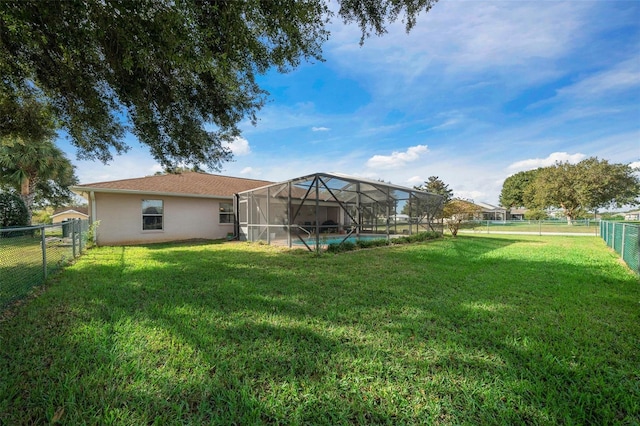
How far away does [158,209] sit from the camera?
13.0 m

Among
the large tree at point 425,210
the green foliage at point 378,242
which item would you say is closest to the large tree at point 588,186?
the large tree at point 425,210

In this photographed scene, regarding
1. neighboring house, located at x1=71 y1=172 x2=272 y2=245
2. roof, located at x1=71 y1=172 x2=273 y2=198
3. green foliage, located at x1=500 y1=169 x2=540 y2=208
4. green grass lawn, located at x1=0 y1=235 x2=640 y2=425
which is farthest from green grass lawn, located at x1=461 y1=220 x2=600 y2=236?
green foliage, located at x1=500 y1=169 x2=540 y2=208

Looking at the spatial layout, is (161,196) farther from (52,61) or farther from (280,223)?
(52,61)

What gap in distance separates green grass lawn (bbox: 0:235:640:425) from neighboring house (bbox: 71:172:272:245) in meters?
8.27

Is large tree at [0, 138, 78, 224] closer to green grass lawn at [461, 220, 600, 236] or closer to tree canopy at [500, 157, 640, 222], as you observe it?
green grass lawn at [461, 220, 600, 236]

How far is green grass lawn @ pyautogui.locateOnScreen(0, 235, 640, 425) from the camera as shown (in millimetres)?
1857

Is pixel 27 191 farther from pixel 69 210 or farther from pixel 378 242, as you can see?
pixel 69 210

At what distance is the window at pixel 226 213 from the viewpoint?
1500 centimetres

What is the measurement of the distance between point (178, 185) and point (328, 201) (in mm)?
8167

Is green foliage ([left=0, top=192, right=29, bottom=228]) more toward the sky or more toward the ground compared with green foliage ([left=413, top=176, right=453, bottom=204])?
more toward the ground

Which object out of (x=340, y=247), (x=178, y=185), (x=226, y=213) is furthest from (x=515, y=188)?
(x=178, y=185)

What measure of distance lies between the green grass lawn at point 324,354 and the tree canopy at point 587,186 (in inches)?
1400

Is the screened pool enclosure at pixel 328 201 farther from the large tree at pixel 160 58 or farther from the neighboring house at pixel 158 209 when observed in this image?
the large tree at pixel 160 58

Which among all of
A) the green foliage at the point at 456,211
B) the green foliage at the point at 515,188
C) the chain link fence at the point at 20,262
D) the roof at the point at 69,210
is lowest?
the chain link fence at the point at 20,262
